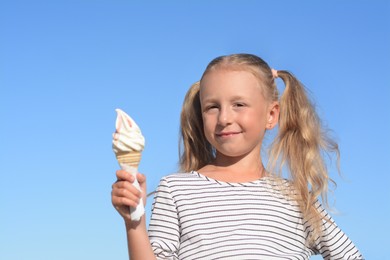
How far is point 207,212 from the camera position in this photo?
19.2ft

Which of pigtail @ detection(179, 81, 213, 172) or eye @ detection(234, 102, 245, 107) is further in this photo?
pigtail @ detection(179, 81, 213, 172)

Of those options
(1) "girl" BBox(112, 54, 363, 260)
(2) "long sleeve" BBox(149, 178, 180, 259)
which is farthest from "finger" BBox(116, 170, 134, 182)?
(2) "long sleeve" BBox(149, 178, 180, 259)

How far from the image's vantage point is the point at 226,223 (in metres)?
5.79

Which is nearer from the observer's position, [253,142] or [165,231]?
[165,231]

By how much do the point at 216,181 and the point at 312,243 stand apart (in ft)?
3.44

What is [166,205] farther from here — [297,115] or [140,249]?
[297,115]

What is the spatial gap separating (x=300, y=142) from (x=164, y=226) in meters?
1.69

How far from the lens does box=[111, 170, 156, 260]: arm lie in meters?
4.78

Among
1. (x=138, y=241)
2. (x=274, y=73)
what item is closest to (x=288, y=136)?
(x=274, y=73)

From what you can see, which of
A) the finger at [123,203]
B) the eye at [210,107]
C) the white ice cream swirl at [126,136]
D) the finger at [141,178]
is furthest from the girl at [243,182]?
the white ice cream swirl at [126,136]

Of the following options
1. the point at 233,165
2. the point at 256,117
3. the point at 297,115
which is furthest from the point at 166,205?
the point at 297,115

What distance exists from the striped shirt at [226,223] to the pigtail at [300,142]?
15.4 inches

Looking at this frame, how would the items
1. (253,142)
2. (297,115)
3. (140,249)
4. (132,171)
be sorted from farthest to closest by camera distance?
→ (297,115) → (253,142) → (140,249) → (132,171)

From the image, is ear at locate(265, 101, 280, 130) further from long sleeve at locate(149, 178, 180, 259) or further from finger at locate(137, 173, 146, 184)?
finger at locate(137, 173, 146, 184)
